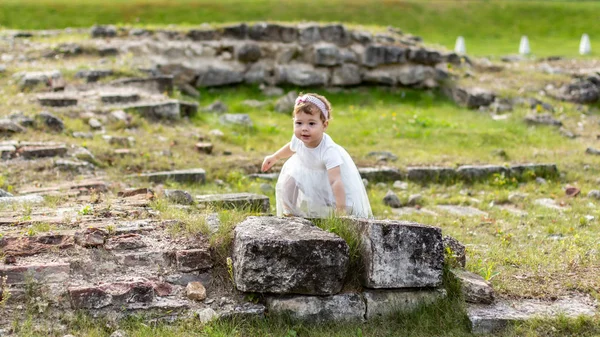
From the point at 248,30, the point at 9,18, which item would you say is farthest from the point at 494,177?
the point at 9,18

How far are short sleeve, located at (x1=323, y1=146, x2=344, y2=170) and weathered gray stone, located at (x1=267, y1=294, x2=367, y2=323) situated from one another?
4.99 ft

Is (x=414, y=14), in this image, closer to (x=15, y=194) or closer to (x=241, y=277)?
(x=15, y=194)

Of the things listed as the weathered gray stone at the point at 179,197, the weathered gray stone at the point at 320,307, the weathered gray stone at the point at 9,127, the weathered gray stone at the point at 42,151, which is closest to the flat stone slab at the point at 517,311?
the weathered gray stone at the point at 320,307

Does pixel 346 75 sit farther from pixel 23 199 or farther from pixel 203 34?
pixel 23 199

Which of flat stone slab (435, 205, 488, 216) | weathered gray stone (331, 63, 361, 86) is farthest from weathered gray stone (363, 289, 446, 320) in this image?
weathered gray stone (331, 63, 361, 86)

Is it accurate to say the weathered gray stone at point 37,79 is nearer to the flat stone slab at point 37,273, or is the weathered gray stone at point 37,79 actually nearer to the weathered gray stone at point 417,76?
the weathered gray stone at point 417,76

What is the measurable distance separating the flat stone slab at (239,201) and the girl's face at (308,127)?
0.83m

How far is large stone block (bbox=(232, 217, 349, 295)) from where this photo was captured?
447 cm

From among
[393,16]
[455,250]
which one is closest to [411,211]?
[455,250]

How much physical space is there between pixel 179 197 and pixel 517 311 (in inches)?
132

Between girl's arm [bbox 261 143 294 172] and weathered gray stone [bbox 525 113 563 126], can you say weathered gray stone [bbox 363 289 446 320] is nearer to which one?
girl's arm [bbox 261 143 294 172]

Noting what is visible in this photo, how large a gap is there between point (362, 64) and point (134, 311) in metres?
11.7

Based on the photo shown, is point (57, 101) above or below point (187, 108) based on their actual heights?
above

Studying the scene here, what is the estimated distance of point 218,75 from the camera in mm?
14773
